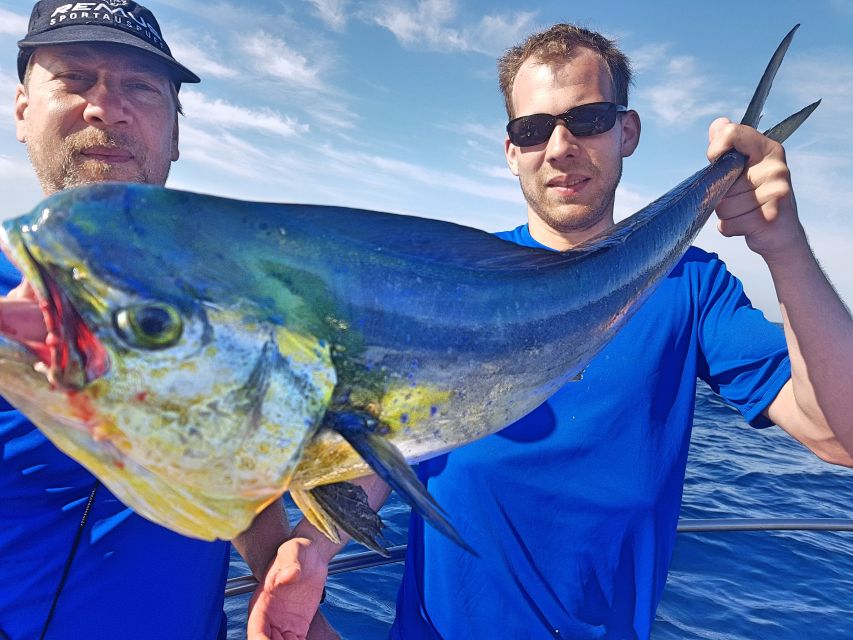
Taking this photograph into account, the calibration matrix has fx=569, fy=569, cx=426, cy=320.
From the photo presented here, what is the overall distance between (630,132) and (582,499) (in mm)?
1925

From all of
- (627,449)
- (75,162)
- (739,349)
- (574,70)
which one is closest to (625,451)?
(627,449)

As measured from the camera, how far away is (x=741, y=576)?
7180 mm

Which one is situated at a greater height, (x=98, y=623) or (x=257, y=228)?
(x=257, y=228)

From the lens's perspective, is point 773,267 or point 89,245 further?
point 773,267

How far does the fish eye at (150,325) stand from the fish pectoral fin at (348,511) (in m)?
0.47

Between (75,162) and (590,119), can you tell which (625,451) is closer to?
(590,119)

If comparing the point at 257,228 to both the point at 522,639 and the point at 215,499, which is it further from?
the point at 522,639

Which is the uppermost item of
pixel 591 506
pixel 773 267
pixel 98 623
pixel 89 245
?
pixel 773 267

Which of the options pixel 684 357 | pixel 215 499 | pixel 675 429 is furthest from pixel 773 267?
pixel 215 499

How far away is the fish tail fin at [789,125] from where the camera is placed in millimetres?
2507

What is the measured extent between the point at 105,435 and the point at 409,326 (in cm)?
68

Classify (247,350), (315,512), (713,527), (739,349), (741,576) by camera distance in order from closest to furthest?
(247,350) < (315,512) < (739,349) < (713,527) < (741,576)

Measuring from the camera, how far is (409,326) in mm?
1392

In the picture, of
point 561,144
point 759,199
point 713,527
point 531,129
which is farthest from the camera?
point 713,527
